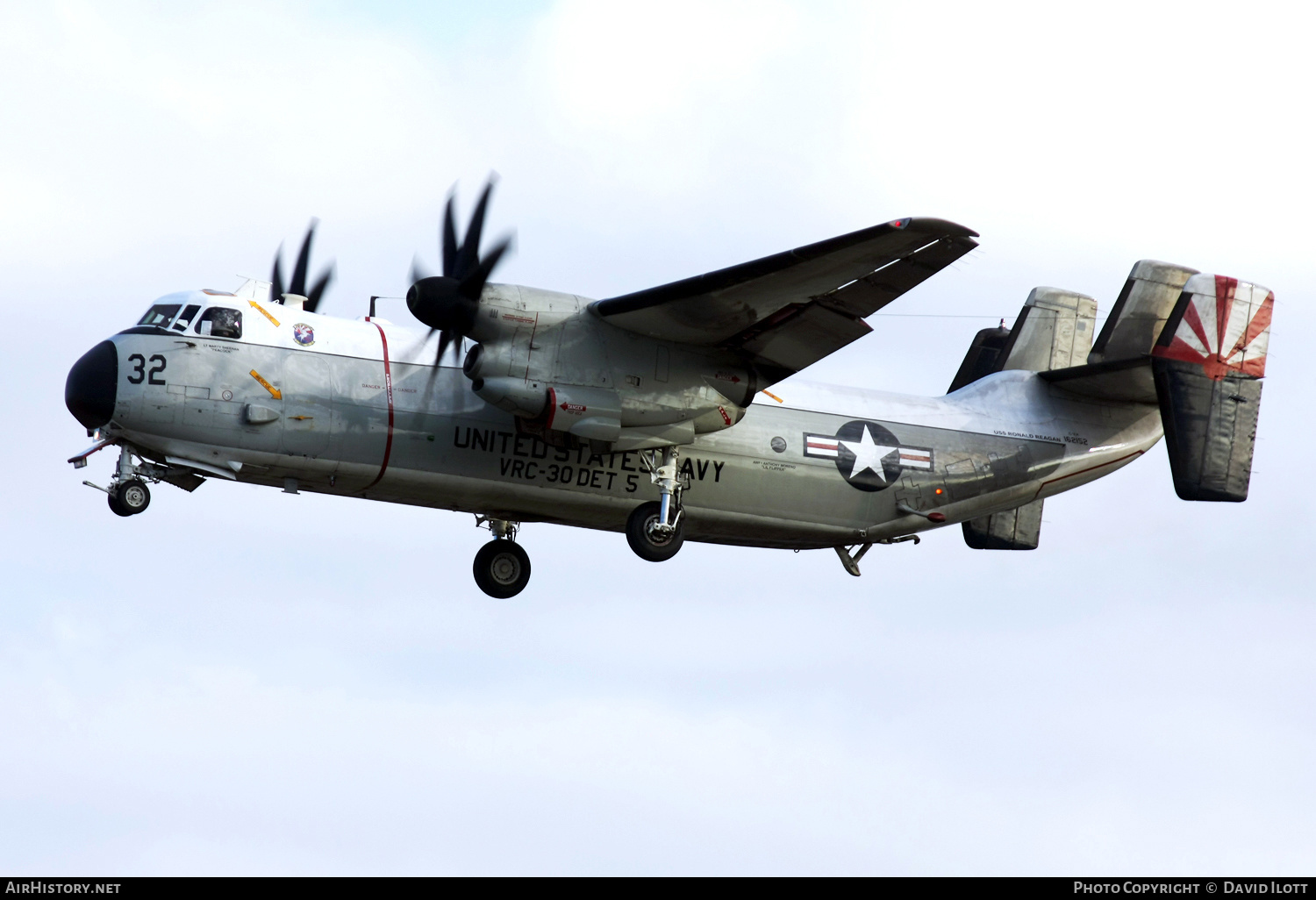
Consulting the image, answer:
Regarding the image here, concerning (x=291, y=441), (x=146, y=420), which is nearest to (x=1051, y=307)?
(x=291, y=441)

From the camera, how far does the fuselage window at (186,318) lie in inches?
837

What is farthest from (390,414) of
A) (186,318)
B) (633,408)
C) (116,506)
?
(116,506)

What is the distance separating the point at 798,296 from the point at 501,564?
6.67 m

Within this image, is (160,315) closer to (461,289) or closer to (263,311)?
(263,311)

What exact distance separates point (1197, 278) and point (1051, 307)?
3259mm

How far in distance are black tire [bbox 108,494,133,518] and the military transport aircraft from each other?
3 centimetres

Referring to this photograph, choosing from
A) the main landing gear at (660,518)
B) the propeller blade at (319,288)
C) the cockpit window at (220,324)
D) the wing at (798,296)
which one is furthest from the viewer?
the propeller blade at (319,288)

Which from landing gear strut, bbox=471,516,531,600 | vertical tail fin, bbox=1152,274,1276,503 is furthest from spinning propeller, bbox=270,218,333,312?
vertical tail fin, bbox=1152,274,1276,503

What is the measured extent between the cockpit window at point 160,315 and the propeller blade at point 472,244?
152 inches

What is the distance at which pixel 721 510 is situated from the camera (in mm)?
23328

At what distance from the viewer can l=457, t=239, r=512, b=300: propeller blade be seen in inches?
821

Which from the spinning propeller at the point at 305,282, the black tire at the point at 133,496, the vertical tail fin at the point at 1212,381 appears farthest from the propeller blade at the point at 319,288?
the vertical tail fin at the point at 1212,381

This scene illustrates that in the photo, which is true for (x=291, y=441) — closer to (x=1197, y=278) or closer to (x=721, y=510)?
(x=721, y=510)

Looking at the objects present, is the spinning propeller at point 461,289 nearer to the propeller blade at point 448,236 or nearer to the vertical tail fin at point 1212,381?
→ the propeller blade at point 448,236
